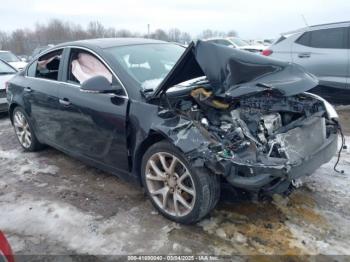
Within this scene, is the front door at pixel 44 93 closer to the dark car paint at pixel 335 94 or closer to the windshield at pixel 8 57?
the dark car paint at pixel 335 94

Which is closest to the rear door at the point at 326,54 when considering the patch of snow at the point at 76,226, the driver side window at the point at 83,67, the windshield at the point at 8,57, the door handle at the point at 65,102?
the driver side window at the point at 83,67

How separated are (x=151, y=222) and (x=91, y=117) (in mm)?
1274

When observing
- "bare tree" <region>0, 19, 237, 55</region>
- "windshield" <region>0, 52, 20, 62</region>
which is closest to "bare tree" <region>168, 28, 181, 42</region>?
"bare tree" <region>0, 19, 237, 55</region>

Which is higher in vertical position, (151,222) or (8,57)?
(8,57)

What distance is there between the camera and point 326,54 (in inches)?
265

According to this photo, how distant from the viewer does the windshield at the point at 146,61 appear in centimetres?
357

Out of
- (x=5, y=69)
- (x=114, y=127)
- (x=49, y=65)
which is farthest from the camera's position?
(x=5, y=69)

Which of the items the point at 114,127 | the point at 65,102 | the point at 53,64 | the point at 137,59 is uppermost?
the point at 137,59

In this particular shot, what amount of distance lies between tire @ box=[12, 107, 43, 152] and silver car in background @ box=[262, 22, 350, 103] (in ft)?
16.5

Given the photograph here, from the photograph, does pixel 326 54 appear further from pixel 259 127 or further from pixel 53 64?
pixel 53 64

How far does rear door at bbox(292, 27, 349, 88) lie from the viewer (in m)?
6.54

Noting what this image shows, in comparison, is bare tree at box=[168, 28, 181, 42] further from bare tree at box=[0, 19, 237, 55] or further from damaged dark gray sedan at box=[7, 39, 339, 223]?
damaged dark gray sedan at box=[7, 39, 339, 223]

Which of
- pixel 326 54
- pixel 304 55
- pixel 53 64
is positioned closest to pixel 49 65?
pixel 53 64

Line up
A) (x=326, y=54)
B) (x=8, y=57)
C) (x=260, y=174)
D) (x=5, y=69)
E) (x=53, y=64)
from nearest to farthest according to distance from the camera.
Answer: (x=260, y=174) < (x=53, y=64) < (x=326, y=54) < (x=5, y=69) < (x=8, y=57)
